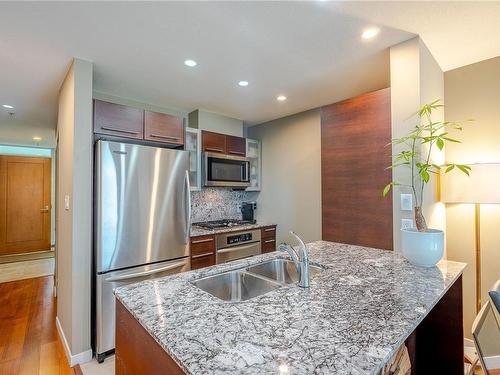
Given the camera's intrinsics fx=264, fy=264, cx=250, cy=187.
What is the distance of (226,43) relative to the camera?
75.7 inches

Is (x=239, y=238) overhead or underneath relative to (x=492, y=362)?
overhead

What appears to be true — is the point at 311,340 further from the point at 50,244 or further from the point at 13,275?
the point at 50,244

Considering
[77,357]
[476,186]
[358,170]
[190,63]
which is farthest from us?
[358,170]

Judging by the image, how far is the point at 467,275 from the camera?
2.32 m

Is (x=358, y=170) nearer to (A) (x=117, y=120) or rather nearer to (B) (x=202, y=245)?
(B) (x=202, y=245)

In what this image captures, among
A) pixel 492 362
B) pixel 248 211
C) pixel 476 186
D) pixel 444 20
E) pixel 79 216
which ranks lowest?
pixel 492 362

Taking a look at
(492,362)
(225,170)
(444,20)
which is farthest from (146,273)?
(444,20)

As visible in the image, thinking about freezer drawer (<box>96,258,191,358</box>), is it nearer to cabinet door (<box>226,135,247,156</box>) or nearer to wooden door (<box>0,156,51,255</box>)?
cabinet door (<box>226,135,247,156</box>)

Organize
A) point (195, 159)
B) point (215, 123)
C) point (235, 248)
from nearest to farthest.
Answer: point (235, 248)
point (195, 159)
point (215, 123)

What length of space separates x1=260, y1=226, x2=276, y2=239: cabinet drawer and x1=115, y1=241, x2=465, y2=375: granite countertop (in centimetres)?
221

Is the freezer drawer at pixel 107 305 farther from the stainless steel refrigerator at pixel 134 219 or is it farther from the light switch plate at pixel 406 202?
the light switch plate at pixel 406 202

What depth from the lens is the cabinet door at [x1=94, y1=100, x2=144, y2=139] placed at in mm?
2287

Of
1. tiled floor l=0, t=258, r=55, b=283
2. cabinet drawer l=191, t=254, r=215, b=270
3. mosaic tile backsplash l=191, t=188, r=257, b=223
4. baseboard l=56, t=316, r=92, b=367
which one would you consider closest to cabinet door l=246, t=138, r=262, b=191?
mosaic tile backsplash l=191, t=188, r=257, b=223

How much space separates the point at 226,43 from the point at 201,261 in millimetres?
2135
